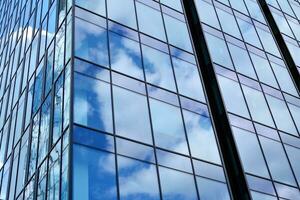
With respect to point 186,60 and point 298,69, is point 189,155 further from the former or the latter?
point 298,69

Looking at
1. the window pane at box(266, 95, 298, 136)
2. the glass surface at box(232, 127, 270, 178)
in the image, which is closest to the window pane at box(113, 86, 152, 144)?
the glass surface at box(232, 127, 270, 178)

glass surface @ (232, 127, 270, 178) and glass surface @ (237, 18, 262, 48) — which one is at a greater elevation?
glass surface @ (237, 18, 262, 48)

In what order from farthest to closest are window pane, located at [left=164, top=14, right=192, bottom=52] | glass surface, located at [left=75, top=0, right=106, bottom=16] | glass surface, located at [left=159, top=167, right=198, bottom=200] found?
window pane, located at [left=164, top=14, right=192, bottom=52] → glass surface, located at [left=75, top=0, right=106, bottom=16] → glass surface, located at [left=159, top=167, right=198, bottom=200]

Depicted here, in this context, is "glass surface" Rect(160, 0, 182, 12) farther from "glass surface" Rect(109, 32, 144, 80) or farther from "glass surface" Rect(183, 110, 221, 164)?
"glass surface" Rect(183, 110, 221, 164)

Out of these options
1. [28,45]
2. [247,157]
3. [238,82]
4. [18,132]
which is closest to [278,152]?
[247,157]

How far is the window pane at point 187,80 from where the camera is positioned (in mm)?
21000

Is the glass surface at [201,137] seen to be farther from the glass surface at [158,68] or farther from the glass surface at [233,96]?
the glass surface at [233,96]

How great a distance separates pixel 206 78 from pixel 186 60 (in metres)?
1.49

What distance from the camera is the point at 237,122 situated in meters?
21.9

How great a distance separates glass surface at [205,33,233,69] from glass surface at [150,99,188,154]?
5.63 meters

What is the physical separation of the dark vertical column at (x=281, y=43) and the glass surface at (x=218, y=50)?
5.72 metres

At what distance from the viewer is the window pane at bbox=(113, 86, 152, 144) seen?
1708cm

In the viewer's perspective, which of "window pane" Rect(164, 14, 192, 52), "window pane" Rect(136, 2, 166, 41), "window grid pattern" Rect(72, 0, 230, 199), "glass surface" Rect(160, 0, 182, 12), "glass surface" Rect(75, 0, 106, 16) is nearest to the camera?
"window grid pattern" Rect(72, 0, 230, 199)

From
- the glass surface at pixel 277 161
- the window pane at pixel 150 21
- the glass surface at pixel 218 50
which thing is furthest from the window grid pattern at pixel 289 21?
the window pane at pixel 150 21
